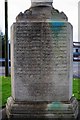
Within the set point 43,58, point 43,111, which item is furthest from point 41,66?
point 43,111

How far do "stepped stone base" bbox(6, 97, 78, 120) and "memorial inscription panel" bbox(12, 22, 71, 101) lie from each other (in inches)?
4.4

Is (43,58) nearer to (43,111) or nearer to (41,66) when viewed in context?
(41,66)

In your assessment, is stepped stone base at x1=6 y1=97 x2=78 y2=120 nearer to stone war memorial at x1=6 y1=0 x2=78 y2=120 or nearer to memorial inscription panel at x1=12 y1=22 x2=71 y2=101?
stone war memorial at x1=6 y1=0 x2=78 y2=120

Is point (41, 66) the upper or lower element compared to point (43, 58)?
lower

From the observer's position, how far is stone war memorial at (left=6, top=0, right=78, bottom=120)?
466cm

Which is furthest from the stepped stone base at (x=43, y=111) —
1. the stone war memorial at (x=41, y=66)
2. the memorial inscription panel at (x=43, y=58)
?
the memorial inscription panel at (x=43, y=58)

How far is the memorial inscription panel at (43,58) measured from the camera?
15.3 ft

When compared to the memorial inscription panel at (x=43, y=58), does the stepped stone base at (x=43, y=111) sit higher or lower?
lower

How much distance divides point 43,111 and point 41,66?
769 millimetres

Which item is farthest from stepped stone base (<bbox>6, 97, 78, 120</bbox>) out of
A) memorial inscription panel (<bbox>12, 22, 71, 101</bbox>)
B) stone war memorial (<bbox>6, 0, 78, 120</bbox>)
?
memorial inscription panel (<bbox>12, 22, 71, 101</bbox>)

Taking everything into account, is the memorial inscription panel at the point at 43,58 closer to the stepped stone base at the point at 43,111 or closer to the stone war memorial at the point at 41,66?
the stone war memorial at the point at 41,66

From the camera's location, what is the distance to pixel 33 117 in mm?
4602

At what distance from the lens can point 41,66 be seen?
15.4 feet

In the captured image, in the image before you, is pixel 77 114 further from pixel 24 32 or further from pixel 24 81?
pixel 24 32
